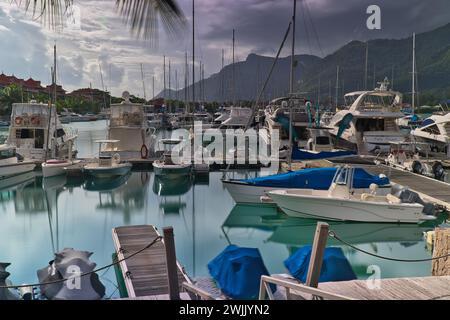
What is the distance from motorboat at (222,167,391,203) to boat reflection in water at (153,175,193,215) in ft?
11.9

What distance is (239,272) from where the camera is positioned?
22.6 feet

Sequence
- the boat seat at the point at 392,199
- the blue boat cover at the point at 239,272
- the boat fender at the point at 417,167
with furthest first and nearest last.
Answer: the boat fender at the point at 417,167
the boat seat at the point at 392,199
the blue boat cover at the point at 239,272

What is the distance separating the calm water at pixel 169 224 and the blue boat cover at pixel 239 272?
3.14m

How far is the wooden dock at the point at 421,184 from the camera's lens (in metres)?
15.5

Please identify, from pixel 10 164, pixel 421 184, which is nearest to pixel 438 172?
pixel 421 184

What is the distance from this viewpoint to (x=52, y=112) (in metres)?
28.3

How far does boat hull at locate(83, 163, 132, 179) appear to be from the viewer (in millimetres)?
22844

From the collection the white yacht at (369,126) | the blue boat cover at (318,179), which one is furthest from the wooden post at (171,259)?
the white yacht at (369,126)

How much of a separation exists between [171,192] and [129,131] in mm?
8555

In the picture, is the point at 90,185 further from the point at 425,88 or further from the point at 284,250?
the point at 425,88

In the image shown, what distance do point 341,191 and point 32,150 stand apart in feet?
67.6

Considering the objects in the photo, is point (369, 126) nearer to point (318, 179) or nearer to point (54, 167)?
point (318, 179)

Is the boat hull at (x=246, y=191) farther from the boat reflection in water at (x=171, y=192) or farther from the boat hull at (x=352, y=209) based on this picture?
the boat reflection in water at (x=171, y=192)
